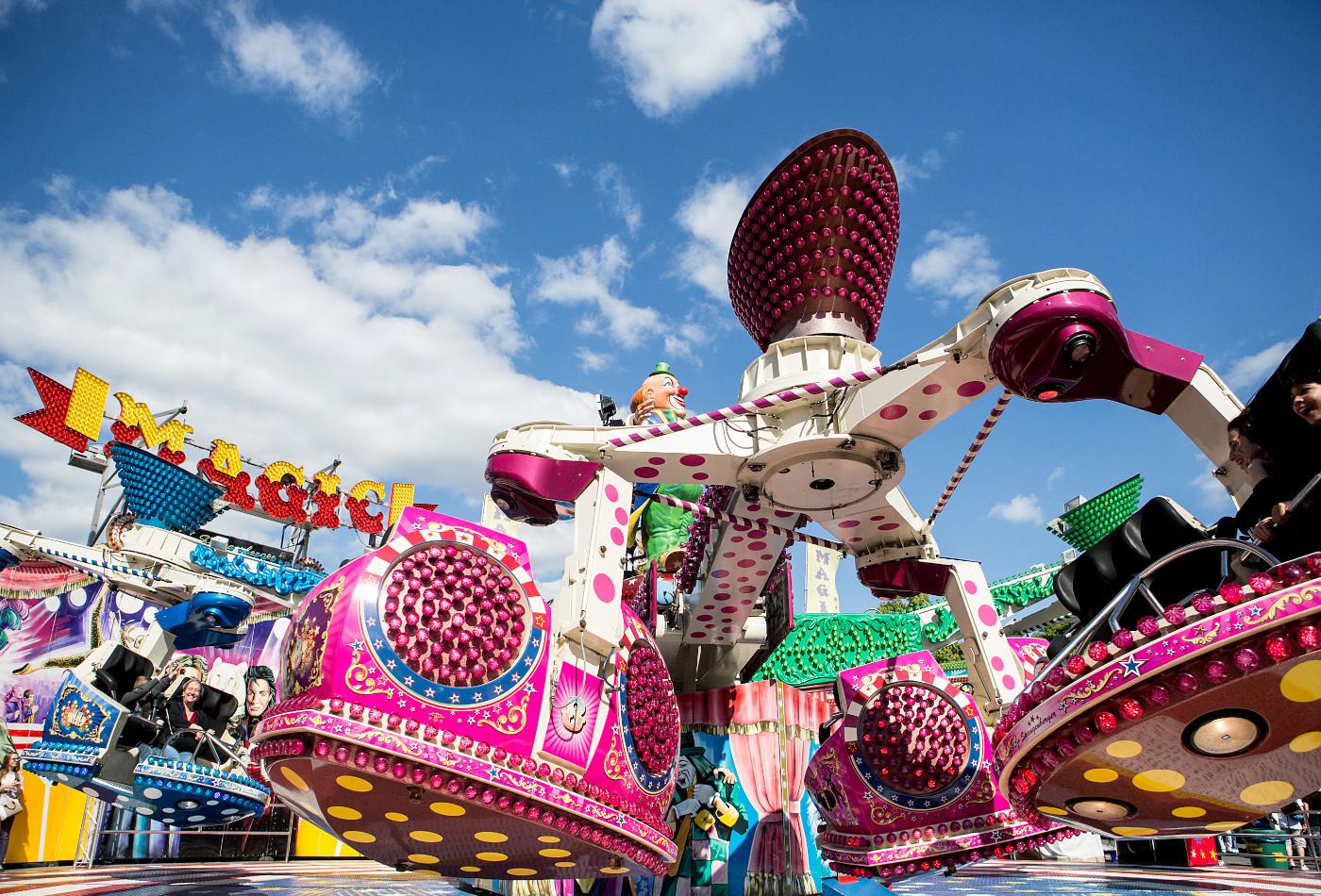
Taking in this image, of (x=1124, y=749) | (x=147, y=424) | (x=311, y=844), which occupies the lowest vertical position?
(x=311, y=844)

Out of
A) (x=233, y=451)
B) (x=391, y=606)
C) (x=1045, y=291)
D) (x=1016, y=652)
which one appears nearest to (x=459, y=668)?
(x=391, y=606)

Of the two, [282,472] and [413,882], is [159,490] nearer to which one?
[282,472]

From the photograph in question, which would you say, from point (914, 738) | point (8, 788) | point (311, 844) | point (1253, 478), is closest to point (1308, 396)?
point (1253, 478)

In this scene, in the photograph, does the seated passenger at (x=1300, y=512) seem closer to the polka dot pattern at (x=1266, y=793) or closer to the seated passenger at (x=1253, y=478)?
the seated passenger at (x=1253, y=478)

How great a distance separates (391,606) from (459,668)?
534 mm

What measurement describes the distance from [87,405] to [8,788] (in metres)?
13.6

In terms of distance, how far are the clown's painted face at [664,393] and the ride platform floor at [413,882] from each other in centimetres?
748

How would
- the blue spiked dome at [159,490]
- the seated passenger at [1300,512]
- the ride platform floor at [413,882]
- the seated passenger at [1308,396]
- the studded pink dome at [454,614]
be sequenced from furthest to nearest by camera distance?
the blue spiked dome at [159,490], the ride platform floor at [413,882], the studded pink dome at [454,614], the seated passenger at [1308,396], the seated passenger at [1300,512]

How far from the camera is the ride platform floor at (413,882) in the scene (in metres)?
9.02

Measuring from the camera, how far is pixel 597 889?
391 inches

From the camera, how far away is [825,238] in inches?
290

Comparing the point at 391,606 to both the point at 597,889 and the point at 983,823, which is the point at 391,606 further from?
the point at 597,889

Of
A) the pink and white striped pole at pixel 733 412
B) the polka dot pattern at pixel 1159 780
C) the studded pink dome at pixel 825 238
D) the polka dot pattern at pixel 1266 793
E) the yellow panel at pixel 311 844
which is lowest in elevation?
the yellow panel at pixel 311 844

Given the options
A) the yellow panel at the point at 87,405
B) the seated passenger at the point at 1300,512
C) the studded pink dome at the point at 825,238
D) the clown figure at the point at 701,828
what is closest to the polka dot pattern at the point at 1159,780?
the seated passenger at the point at 1300,512
